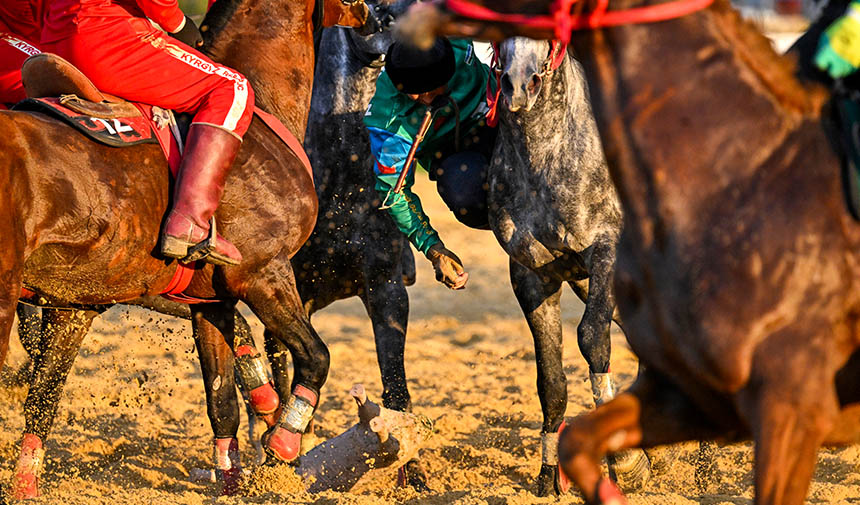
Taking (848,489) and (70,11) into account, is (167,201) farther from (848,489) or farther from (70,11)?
(848,489)

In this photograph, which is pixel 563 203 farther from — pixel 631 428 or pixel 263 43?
pixel 631 428

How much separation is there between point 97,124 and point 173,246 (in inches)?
22.1

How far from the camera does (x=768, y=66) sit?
2.81 metres

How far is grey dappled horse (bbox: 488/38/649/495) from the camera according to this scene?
5.06 meters

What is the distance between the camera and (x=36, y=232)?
160 inches

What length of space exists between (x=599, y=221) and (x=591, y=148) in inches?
13.1

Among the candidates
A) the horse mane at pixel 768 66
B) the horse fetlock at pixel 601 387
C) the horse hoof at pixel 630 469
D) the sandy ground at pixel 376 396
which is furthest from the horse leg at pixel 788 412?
the horse fetlock at pixel 601 387

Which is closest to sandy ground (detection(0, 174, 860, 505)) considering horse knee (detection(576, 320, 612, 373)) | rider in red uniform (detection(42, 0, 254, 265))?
horse knee (detection(576, 320, 612, 373))

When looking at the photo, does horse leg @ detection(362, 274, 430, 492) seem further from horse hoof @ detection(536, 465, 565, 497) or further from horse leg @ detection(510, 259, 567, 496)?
horse hoof @ detection(536, 465, 565, 497)

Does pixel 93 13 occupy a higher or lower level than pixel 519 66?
lower

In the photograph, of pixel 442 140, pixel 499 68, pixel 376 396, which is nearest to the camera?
pixel 499 68

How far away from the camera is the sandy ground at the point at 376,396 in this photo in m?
5.14

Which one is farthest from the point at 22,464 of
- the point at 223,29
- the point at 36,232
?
the point at 223,29

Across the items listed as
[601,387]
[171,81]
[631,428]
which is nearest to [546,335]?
[601,387]
